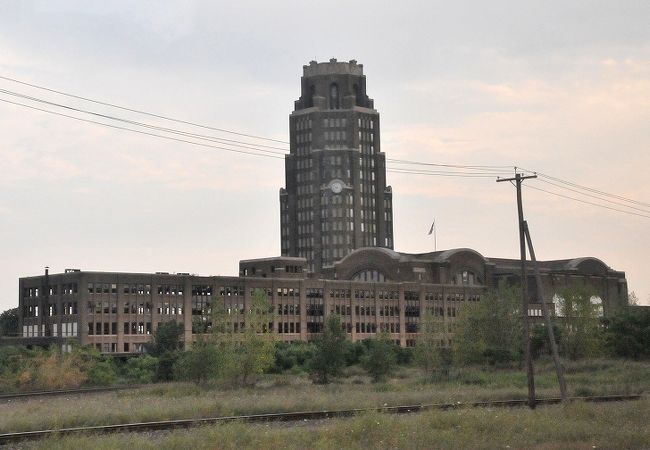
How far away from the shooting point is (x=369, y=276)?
6535 inches

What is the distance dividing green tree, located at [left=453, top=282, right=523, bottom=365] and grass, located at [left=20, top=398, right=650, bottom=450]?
51433mm

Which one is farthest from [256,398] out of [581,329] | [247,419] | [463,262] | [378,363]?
[463,262]

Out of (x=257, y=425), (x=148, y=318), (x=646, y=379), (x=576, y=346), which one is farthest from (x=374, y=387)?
(x=148, y=318)

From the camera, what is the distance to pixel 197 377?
69.9 m

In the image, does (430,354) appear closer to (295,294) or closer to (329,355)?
(329,355)

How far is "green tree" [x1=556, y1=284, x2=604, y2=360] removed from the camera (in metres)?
99.9

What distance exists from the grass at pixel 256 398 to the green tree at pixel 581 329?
15128mm

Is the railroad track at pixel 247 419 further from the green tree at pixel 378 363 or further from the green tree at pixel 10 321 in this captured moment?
the green tree at pixel 10 321

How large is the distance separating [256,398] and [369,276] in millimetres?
116567

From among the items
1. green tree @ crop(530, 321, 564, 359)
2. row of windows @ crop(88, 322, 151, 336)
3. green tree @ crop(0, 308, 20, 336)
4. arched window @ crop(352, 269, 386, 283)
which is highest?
arched window @ crop(352, 269, 386, 283)

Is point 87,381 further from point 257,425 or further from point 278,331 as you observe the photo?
point 278,331

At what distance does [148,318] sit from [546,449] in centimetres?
9676

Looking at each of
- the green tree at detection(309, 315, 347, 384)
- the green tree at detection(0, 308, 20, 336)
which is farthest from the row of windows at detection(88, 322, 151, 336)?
the green tree at detection(0, 308, 20, 336)

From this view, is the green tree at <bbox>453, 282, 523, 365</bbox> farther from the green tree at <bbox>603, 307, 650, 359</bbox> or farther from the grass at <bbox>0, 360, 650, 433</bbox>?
the green tree at <bbox>603, 307, 650, 359</bbox>
